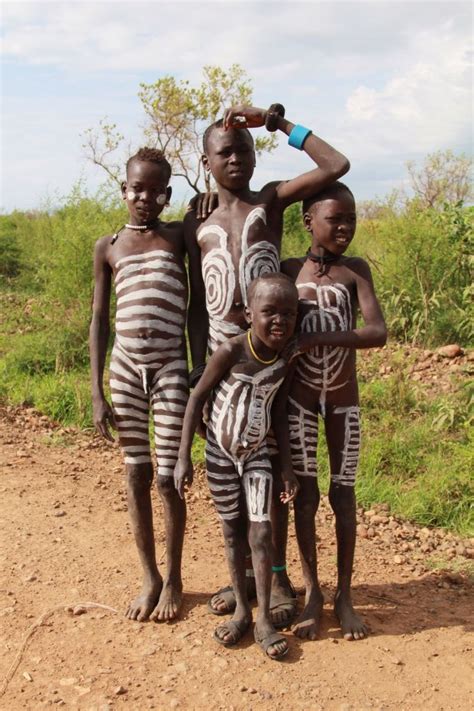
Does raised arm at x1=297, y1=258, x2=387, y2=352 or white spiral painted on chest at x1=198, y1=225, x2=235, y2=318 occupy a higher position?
white spiral painted on chest at x1=198, y1=225, x2=235, y2=318

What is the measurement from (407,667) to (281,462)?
0.87 m

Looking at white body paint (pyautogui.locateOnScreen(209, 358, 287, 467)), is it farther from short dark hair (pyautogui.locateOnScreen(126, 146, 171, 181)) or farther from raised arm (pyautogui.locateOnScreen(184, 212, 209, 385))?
short dark hair (pyautogui.locateOnScreen(126, 146, 171, 181))

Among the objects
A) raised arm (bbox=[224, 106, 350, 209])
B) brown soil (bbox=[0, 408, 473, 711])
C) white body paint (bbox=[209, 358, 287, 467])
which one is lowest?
brown soil (bbox=[0, 408, 473, 711])

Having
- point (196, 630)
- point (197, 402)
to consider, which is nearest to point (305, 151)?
point (197, 402)

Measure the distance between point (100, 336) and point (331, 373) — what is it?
1.00m

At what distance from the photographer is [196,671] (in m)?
2.58

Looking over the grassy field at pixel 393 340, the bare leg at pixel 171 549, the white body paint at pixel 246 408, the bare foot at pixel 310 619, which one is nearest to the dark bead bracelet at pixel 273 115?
the white body paint at pixel 246 408

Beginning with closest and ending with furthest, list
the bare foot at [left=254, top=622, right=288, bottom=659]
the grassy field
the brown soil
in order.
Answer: the brown soil < the bare foot at [left=254, top=622, right=288, bottom=659] < the grassy field

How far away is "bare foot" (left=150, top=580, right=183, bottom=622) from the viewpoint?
2934mm

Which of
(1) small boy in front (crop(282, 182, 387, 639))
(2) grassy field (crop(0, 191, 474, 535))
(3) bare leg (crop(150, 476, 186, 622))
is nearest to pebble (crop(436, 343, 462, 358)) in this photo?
(2) grassy field (crop(0, 191, 474, 535))

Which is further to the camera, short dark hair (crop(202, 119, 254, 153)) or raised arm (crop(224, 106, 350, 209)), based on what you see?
short dark hair (crop(202, 119, 254, 153))

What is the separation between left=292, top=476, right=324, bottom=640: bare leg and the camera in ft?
9.16

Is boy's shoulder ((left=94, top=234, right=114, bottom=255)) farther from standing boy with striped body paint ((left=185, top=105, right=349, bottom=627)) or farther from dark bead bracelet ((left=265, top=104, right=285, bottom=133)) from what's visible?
dark bead bracelet ((left=265, top=104, right=285, bottom=133))

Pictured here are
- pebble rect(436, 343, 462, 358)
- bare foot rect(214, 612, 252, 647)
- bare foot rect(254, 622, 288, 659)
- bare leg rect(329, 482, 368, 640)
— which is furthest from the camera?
pebble rect(436, 343, 462, 358)
